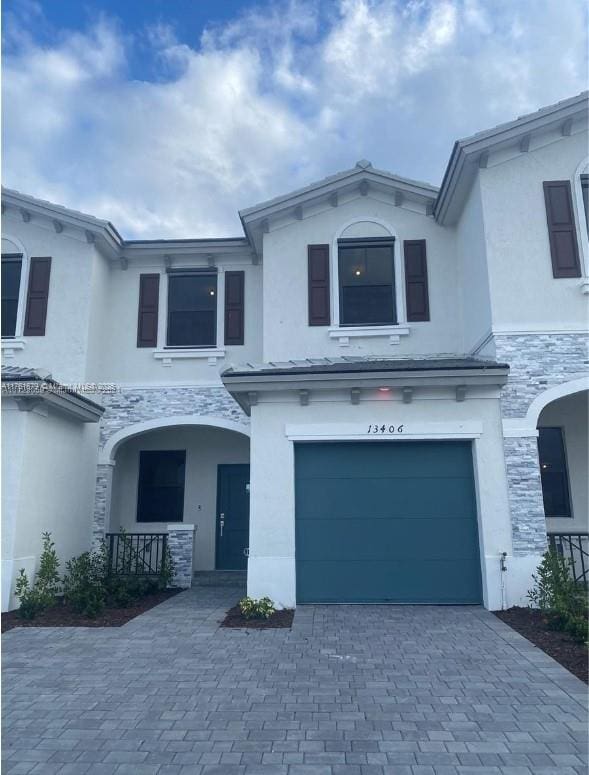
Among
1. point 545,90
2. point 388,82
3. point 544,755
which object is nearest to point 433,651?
point 544,755

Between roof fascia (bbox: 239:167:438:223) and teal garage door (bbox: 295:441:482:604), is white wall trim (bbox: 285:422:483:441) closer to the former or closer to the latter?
teal garage door (bbox: 295:441:482:604)

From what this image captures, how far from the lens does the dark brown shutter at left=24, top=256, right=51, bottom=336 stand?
440 inches

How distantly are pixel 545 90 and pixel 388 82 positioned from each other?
4.02m

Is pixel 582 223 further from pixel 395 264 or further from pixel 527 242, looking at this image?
pixel 395 264

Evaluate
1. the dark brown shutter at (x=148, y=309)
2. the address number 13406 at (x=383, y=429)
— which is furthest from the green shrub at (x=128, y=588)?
the dark brown shutter at (x=148, y=309)

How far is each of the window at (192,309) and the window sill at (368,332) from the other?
289 cm

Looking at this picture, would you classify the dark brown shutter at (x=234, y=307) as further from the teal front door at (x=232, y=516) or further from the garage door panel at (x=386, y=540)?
the garage door panel at (x=386, y=540)

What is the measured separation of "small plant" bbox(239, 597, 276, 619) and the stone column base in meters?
3.06

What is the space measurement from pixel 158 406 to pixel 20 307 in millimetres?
3728

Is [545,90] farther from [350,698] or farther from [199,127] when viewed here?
[350,698]

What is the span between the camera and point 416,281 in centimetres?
1085

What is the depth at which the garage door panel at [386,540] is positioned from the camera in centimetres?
803

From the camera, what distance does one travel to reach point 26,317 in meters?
11.2

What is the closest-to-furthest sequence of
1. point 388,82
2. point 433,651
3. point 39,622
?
point 433,651
point 39,622
point 388,82
